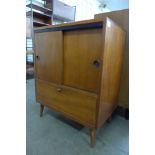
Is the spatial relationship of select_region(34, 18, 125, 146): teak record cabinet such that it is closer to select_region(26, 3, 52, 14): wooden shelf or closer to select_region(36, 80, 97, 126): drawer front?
select_region(36, 80, 97, 126): drawer front

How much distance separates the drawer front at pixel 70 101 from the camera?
1.04m

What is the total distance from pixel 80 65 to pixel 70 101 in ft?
1.11

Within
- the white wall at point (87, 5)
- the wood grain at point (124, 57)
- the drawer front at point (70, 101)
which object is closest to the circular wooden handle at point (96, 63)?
the drawer front at point (70, 101)

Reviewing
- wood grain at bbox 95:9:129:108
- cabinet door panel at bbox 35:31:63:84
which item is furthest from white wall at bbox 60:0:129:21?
Answer: cabinet door panel at bbox 35:31:63:84

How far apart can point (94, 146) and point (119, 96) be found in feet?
2.31

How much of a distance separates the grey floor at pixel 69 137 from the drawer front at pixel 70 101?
23cm

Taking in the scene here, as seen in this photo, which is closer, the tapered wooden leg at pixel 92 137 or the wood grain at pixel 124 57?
the tapered wooden leg at pixel 92 137

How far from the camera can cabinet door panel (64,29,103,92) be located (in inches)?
37.0

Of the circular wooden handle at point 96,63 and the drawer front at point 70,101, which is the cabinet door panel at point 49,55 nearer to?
the drawer front at point 70,101

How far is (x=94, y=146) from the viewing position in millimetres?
1164

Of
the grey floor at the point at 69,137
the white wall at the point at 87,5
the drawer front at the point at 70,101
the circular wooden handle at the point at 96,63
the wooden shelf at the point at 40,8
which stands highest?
the white wall at the point at 87,5

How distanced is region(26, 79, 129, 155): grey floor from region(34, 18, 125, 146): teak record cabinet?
13cm
